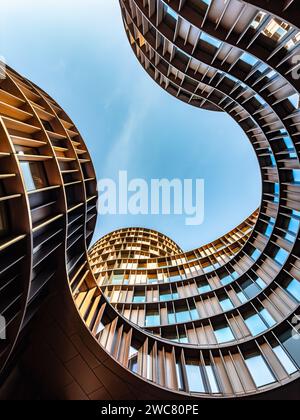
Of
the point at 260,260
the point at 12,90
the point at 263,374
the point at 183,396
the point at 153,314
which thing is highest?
the point at 12,90

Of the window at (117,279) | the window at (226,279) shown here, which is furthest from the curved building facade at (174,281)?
the window at (117,279)

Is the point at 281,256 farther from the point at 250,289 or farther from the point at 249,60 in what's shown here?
the point at 249,60

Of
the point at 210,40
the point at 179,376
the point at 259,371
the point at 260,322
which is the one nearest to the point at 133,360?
the point at 179,376

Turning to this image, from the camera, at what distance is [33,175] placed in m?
10.1

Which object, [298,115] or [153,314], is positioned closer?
[298,115]

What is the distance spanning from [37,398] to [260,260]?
22469mm

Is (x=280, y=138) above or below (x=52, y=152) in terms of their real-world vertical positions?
above

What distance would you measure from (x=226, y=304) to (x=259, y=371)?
26.2ft

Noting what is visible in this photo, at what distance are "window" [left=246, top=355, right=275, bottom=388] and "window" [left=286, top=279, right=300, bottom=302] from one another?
19.2ft

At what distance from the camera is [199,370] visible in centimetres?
1605

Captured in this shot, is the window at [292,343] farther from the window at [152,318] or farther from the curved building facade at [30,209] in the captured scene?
the curved building facade at [30,209]

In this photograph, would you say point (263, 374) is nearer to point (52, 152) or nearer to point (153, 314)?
point (153, 314)

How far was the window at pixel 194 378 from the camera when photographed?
1442 cm
